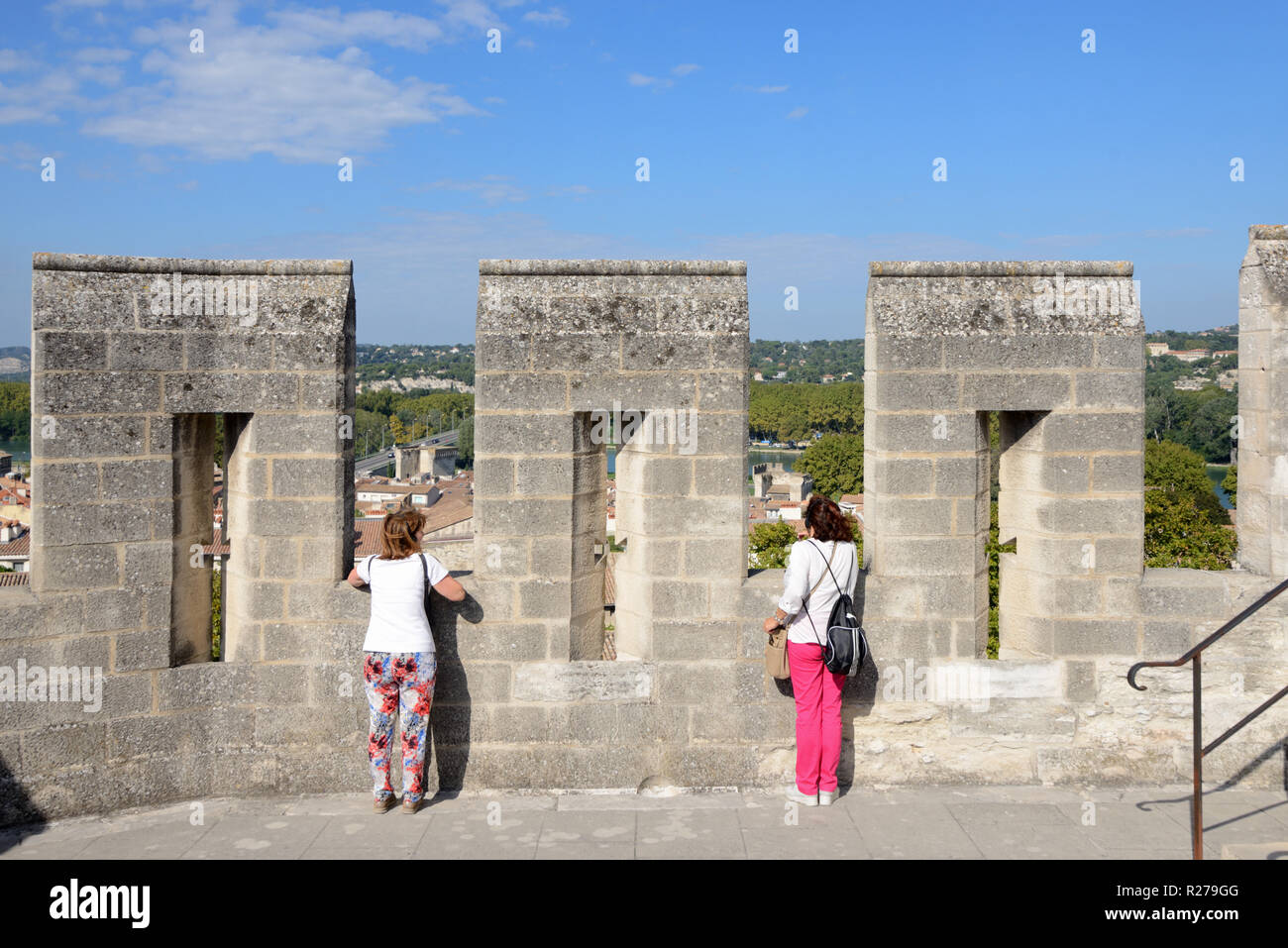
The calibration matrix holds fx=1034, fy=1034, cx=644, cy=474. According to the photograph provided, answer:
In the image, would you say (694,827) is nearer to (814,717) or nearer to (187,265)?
(814,717)

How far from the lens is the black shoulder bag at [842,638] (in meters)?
5.21

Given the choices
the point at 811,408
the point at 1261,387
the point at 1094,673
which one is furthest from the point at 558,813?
the point at 811,408

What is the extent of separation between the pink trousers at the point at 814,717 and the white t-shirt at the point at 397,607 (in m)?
1.91

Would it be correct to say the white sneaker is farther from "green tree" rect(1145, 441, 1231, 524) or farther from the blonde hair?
"green tree" rect(1145, 441, 1231, 524)

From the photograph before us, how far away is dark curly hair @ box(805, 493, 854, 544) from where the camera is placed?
5297 millimetres

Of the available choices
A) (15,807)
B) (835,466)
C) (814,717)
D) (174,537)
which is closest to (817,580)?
(814,717)

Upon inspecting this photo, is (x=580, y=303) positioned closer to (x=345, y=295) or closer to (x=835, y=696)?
(x=345, y=295)

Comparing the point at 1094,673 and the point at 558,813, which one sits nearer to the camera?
the point at 558,813

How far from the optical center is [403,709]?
17.4ft

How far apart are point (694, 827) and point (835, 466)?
71.2 metres

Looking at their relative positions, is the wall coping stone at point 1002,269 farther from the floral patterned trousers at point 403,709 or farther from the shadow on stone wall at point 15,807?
the shadow on stone wall at point 15,807

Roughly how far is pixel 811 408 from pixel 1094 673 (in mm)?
141491

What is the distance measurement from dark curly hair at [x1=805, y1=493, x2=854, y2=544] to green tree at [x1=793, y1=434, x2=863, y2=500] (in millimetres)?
67747

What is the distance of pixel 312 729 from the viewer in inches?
219
